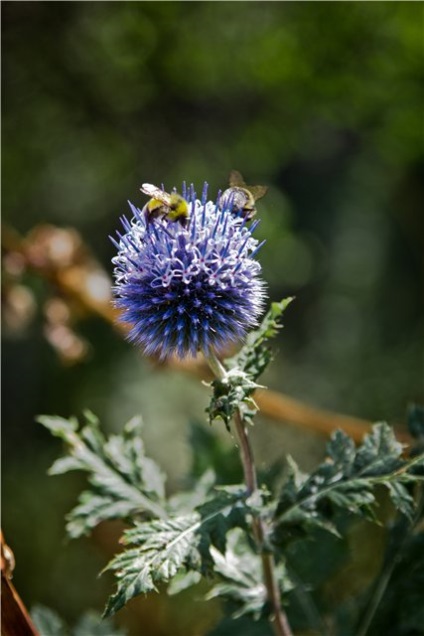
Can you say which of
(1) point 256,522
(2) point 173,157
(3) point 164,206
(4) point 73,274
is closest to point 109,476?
(1) point 256,522

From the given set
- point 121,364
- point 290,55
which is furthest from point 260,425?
point 290,55

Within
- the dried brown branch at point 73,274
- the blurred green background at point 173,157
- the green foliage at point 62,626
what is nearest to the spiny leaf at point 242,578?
the green foliage at point 62,626

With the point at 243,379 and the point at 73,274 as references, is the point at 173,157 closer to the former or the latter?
the point at 73,274

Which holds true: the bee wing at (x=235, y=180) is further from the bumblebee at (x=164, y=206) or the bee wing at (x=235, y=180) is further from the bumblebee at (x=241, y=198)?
the bumblebee at (x=164, y=206)

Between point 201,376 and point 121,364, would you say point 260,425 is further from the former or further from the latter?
point 201,376

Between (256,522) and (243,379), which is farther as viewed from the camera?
(256,522)

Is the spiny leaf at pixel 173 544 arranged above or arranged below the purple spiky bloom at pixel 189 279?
below
